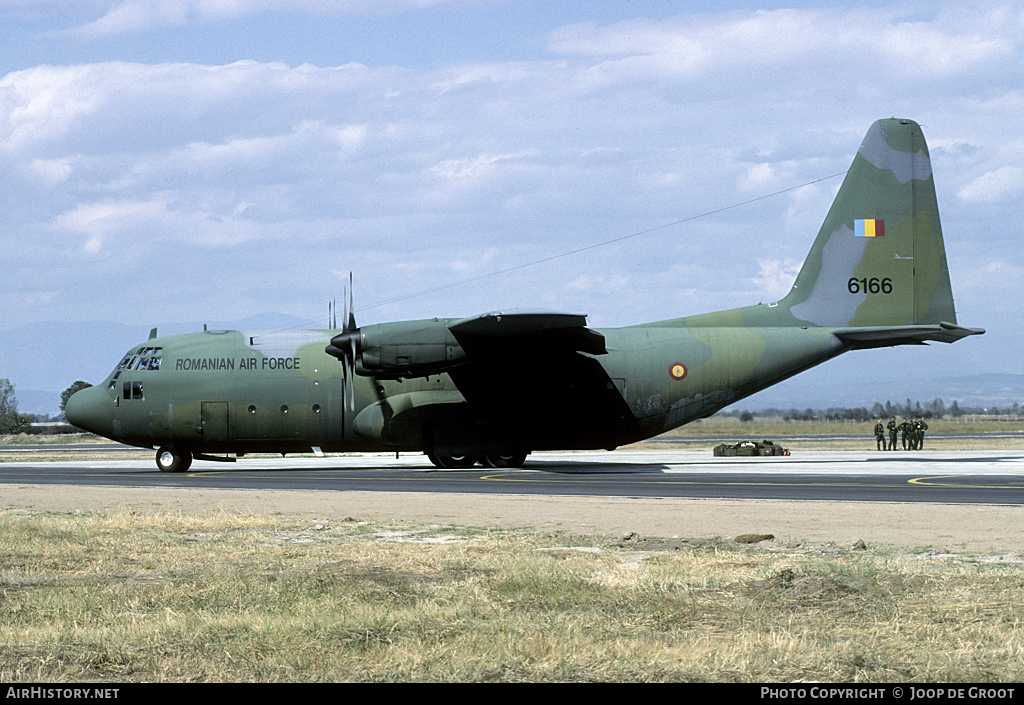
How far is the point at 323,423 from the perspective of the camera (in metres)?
34.2

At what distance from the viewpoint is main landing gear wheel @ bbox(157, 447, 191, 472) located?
115ft

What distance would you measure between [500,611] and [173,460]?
27.2m

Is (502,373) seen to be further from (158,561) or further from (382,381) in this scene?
(158,561)

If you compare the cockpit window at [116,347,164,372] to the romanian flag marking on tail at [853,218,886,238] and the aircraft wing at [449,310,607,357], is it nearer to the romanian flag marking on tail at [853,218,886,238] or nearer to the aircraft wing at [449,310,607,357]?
the aircraft wing at [449,310,607,357]

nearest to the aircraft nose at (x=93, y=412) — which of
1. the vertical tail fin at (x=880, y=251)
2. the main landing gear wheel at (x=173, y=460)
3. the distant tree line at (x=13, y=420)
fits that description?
the main landing gear wheel at (x=173, y=460)

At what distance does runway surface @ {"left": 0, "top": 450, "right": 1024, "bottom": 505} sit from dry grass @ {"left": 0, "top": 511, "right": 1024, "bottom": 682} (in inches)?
349

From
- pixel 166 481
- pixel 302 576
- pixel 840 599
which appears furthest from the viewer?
pixel 166 481

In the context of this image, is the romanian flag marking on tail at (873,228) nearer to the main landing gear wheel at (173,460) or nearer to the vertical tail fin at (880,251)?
the vertical tail fin at (880,251)

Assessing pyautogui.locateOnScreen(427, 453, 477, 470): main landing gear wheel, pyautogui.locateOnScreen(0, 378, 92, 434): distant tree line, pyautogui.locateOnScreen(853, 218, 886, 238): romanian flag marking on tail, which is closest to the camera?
pyautogui.locateOnScreen(427, 453, 477, 470): main landing gear wheel

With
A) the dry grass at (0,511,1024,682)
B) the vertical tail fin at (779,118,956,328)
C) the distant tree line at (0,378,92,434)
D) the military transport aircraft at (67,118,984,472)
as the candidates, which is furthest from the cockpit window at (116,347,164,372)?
the distant tree line at (0,378,92,434)

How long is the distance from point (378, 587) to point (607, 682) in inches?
185

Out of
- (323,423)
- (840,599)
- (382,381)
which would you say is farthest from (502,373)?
(840,599)

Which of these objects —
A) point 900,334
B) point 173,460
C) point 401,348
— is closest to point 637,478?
point 401,348

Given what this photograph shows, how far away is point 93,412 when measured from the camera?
113 feet
